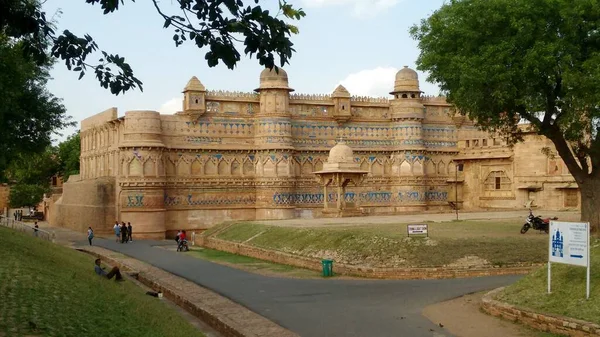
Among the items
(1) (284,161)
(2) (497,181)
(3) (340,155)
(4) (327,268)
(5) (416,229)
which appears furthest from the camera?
(2) (497,181)

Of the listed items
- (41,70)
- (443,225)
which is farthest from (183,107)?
(443,225)

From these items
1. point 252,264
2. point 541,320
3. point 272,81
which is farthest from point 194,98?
point 541,320

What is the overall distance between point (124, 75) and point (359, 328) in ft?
26.6

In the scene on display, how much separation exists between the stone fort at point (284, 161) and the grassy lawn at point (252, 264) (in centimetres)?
990

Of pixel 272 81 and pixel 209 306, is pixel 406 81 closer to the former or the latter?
pixel 272 81

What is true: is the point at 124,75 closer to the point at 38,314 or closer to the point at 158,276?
the point at 38,314

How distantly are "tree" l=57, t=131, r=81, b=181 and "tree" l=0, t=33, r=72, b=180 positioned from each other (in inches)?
1578

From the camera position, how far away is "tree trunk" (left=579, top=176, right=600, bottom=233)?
2380cm

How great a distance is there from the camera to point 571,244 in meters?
14.2

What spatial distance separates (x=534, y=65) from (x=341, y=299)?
33.3 ft

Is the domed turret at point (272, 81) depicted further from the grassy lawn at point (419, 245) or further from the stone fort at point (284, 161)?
the grassy lawn at point (419, 245)

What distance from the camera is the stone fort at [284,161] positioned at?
43.2 meters

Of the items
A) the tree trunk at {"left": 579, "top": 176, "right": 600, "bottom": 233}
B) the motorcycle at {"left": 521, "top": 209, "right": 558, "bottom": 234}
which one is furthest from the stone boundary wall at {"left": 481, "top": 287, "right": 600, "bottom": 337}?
the motorcycle at {"left": 521, "top": 209, "right": 558, "bottom": 234}

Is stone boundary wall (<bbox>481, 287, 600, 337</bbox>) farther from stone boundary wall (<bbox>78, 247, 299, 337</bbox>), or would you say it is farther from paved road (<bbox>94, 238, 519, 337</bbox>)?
stone boundary wall (<bbox>78, 247, 299, 337</bbox>)
